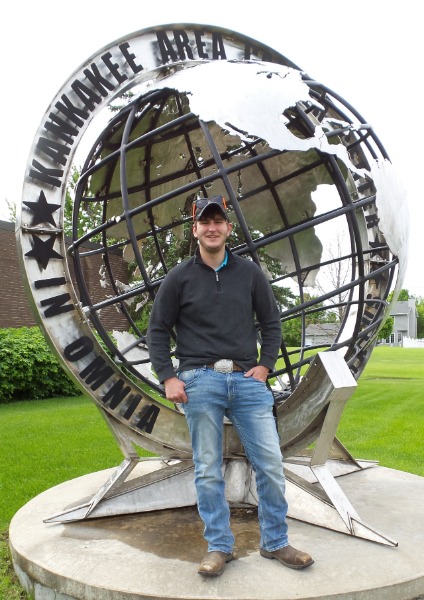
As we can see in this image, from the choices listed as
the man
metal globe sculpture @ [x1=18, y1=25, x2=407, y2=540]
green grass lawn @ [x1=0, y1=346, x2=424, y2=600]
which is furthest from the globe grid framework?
green grass lawn @ [x1=0, y1=346, x2=424, y2=600]

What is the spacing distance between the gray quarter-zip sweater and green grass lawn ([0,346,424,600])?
63.3 inches

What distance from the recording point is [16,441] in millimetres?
7656

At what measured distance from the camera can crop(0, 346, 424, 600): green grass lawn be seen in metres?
5.52

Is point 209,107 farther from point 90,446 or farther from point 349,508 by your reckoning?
point 90,446

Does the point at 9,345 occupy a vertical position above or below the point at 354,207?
below

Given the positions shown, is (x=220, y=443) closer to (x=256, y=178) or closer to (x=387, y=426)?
(x=256, y=178)

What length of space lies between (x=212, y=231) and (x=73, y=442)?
212 inches

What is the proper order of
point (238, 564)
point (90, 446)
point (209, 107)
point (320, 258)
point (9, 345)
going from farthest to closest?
1. point (9, 345)
2. point (90, 446)
3. point (320, 258)
4. point (209, 107)
5. point (238, 564)

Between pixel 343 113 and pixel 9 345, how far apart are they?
9072mm

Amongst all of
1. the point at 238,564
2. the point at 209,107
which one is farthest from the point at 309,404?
the point at 209,107

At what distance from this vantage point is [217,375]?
9.70 ft

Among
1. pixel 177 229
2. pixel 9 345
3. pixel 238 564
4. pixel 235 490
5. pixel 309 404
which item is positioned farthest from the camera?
pixel 9 345

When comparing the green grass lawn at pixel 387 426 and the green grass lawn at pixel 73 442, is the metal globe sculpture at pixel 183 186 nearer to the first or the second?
the green grass lawn at pixel 73 442

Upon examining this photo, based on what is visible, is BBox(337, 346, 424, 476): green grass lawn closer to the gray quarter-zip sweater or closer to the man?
the man
